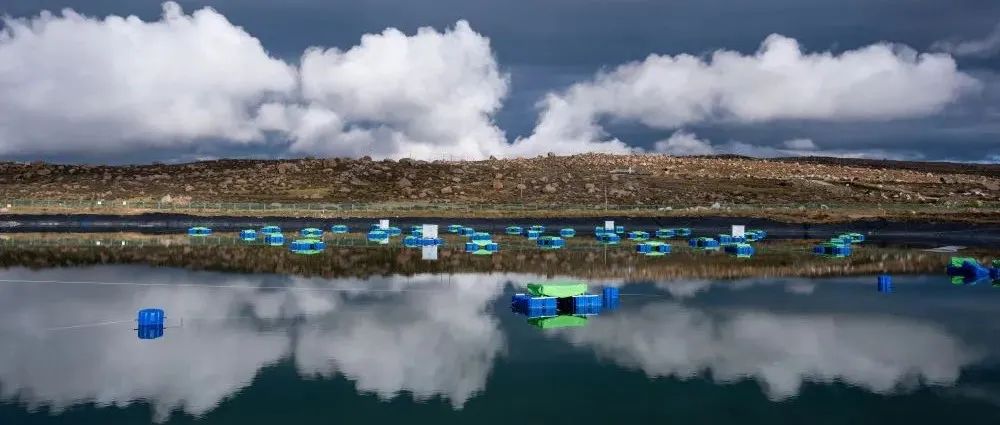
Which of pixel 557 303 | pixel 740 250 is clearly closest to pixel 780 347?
pixel 557 303

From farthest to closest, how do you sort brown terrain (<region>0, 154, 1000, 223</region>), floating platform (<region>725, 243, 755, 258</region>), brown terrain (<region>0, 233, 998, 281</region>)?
brown terrain (<region>0, 154, 1000, 223</region>)
floating platform (<region>725, 243, 755, 258</region>)
brown terrain (<region>0, 233, 998, 281</region>)

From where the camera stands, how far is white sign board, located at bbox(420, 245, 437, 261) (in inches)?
2180

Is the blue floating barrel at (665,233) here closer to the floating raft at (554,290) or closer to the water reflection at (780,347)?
the water reflection at (780,347)

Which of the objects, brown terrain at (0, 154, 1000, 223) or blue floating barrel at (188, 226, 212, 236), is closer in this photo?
blue floating barrel at (188, 226, 212, 236)

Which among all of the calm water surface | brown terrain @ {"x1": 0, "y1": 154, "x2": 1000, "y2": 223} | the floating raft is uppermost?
brown terrain @ {"x1": 0, "y1": 154, "x2": 1000, "y2": 223}

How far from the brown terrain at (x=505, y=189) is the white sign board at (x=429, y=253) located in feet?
128

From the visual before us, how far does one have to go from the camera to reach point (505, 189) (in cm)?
13625

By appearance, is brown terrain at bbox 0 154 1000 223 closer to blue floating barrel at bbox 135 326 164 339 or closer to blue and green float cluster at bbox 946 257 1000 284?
blue and green float cluster at bbox 946 257 1000 284

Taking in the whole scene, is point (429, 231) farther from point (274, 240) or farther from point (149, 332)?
point (149, 332)

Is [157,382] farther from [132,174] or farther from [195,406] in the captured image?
[132,174]

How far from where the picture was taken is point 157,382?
22.1m

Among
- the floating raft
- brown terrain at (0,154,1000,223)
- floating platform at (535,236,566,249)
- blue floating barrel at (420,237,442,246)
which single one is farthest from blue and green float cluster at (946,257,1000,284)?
brown terrain at (0,154,1000,223)

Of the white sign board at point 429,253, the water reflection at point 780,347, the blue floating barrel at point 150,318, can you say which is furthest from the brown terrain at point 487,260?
the blue floating barrel at point 150,318

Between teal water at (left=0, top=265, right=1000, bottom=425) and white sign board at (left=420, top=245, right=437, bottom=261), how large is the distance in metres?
15.8
